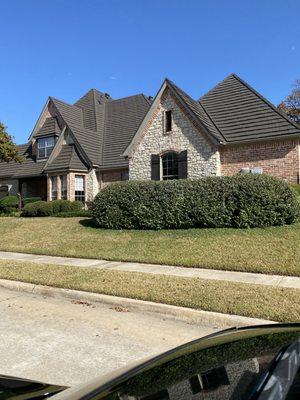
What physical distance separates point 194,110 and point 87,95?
13.8m

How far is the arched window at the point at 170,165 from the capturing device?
70.6 feet

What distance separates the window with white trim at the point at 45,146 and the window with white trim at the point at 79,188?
4263 millimetres

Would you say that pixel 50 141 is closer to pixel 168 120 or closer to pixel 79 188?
pixel 79 188

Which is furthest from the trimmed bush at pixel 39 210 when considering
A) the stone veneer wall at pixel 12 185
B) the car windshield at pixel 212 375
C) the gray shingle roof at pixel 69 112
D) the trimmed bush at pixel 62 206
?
the car windshield at pixel 212 375

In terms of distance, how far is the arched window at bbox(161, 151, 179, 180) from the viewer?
70.6ft

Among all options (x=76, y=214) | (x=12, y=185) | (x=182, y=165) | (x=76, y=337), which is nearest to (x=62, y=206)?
(x=76, y=214)

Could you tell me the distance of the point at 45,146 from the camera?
2939 centimetres

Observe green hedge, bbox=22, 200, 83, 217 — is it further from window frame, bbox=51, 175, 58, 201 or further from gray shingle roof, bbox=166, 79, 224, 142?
gray shingle roof, bbox=166, 79, 224, 142

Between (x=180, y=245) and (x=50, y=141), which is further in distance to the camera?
(x=50, y=141)

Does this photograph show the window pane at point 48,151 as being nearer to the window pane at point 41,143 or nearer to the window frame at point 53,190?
the window pane at point 41,143

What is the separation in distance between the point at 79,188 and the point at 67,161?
6.45ft

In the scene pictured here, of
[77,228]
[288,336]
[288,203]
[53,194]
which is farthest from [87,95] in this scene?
[288,336]

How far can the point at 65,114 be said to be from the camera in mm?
28938

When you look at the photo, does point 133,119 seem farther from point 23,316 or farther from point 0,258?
point 23,316
